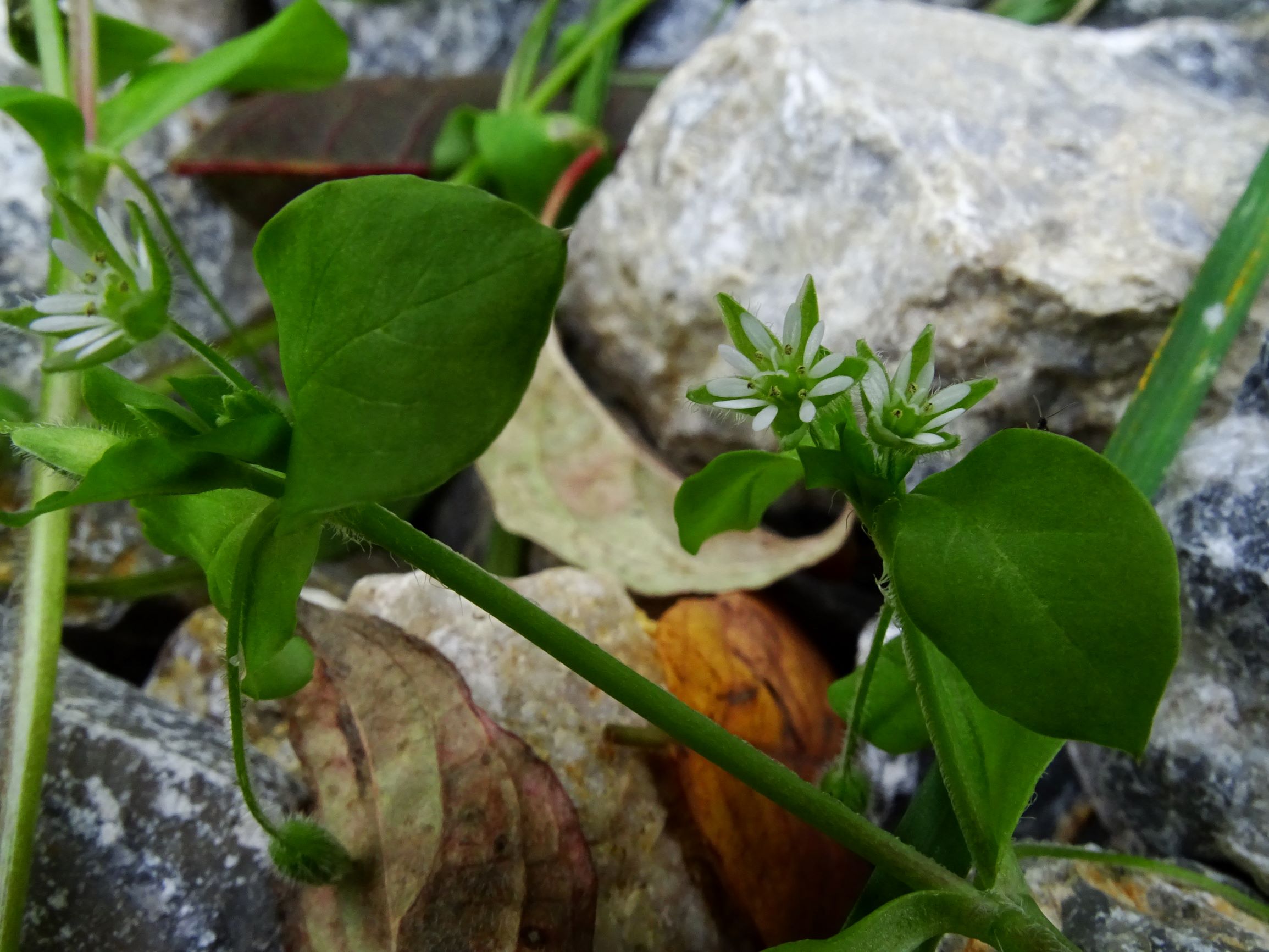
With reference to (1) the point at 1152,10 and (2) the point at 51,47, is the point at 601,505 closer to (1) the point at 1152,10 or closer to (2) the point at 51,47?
(2) the point at 51,47

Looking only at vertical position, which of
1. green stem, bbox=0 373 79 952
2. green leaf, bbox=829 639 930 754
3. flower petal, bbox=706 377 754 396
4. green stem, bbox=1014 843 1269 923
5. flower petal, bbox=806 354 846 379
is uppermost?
flower petal, bbox=806 354 846 379

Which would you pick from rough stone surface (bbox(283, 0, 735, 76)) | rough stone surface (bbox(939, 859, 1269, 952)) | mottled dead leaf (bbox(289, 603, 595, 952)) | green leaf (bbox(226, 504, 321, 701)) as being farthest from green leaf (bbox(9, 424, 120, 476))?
rough stone surface (bbox(283, 0, 735, 76))

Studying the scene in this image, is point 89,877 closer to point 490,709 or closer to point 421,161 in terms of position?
point 490,709

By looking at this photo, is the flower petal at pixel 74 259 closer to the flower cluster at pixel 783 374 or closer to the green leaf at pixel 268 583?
the green leaf at pixel 268 583

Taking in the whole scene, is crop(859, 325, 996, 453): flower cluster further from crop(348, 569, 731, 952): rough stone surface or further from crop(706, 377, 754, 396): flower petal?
crop(348, 569, 731, 952): rough stone surface

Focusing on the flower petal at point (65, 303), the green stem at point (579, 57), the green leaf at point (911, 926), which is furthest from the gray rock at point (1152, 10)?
the flower petal at point (65, 303)
